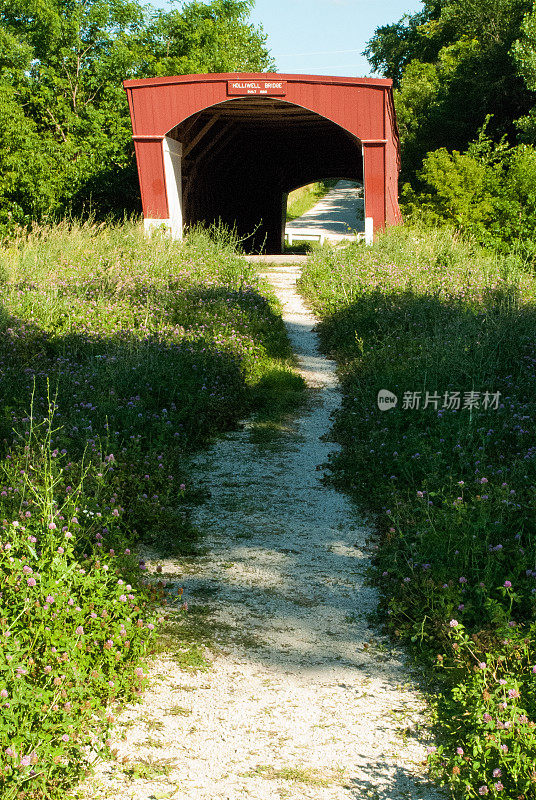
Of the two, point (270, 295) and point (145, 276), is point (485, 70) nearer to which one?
point (270, 295)

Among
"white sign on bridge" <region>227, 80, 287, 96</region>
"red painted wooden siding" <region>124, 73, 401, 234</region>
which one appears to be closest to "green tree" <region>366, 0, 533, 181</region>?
"red painted wooden siding" <region>124, 73, 401, 234</region>

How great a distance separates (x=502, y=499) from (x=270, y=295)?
8867 mm

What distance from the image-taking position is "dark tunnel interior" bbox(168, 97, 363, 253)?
1828 cm

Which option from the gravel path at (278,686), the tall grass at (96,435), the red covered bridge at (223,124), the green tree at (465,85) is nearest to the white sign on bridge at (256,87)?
the red covered bridge at (223,124)

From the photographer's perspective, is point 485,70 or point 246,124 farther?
point 485,70

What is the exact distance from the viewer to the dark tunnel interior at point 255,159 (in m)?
18.3

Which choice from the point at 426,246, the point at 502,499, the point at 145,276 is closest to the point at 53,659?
the point at 502,499

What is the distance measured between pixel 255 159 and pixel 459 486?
922 inches

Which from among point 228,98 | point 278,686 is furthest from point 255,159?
point 278,686

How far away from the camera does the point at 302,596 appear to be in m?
4.09

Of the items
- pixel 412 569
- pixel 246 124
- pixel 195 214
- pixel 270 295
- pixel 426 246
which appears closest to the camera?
pixel 412 569

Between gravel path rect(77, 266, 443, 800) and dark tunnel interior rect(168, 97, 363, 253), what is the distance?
989 cm

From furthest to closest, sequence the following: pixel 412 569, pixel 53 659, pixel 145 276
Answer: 1. pixel 145 276
2. pixel 412 569
3. pixel 53 659

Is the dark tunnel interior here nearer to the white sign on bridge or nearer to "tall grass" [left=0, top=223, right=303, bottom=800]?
the white sign on bridge
